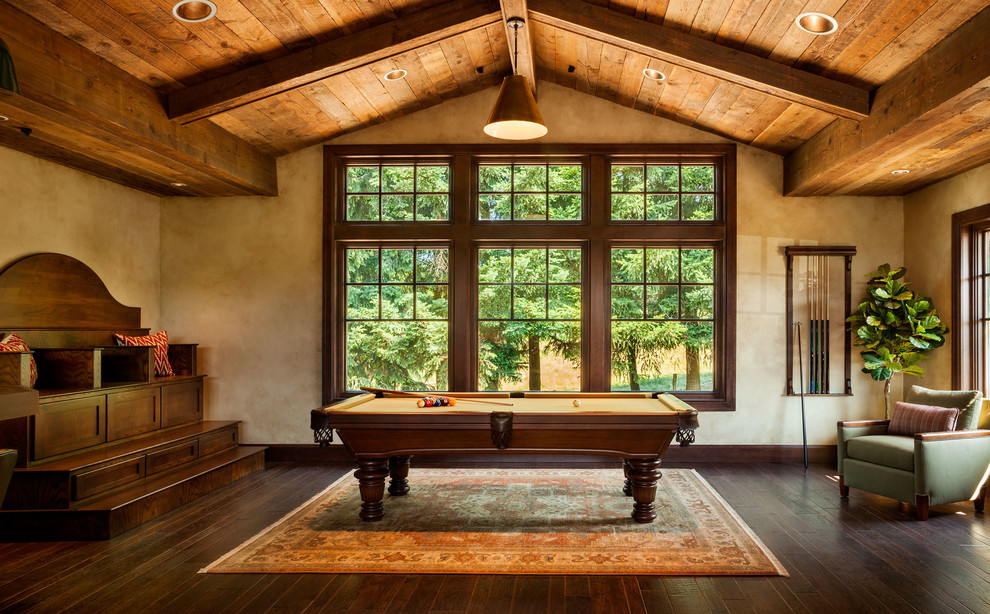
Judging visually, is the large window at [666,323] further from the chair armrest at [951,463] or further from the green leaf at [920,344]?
the chair armrest at [951,463]

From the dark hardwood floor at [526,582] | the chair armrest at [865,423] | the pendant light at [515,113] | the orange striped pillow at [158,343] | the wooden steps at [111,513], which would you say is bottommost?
the dark hardwood floor at [526,582]

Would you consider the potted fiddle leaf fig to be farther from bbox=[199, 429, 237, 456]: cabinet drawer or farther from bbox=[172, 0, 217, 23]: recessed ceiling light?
bbox=[199, 429, 237, 456]: cabinet drawer

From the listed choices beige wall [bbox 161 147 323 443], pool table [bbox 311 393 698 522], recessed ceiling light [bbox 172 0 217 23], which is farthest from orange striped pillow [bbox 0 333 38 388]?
recessed ceiling light [bbox 172 0 217 23]

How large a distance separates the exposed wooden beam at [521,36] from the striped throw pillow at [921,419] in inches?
163

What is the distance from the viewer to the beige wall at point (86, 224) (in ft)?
16.4

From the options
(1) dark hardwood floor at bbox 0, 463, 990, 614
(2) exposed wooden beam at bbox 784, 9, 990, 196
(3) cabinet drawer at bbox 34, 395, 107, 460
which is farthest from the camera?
(3) cabinet drawer at bbox 34, 395, 107, 460

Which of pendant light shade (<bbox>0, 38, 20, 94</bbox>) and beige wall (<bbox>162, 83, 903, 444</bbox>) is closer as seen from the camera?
pendant light shade (<bbox>0, 38, 20, 94</bbox>)

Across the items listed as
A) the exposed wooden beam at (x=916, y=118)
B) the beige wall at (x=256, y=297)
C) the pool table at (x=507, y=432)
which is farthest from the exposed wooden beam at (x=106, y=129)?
the exposed wooden beam at (x=916, y=118)

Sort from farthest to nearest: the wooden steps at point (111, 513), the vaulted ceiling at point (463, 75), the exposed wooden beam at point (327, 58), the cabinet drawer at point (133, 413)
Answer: the cabinet drawer at point (133, 413) < the exposed wooden beam at point (327, 58) < the wooden steps at point (111, 513) < the vaulted ceiling at point (463, 75)

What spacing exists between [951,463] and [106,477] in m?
5.95

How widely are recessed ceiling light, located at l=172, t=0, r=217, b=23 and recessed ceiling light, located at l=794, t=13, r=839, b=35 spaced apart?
361 centimetres

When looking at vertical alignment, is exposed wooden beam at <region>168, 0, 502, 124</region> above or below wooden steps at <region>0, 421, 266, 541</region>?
above

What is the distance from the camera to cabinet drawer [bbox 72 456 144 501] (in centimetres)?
431

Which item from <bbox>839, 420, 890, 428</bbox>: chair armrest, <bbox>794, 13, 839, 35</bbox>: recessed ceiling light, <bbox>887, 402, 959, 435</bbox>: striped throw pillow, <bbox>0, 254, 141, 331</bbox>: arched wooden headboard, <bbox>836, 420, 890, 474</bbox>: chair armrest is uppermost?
<bbox>794, 13, 839, 35</bbox>: recessed ceiling light
